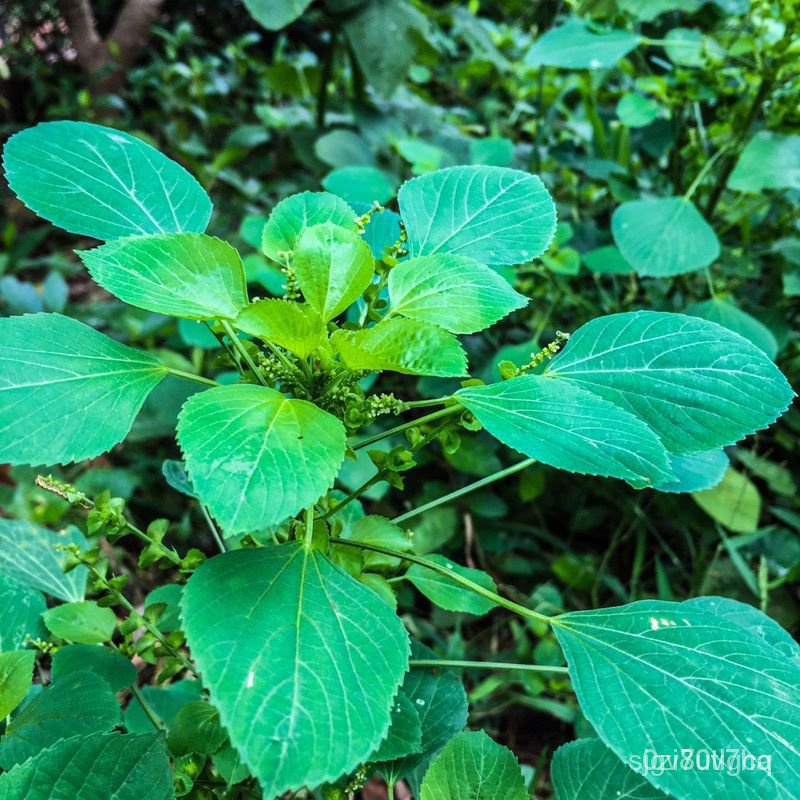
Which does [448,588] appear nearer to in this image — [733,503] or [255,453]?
[255,453]

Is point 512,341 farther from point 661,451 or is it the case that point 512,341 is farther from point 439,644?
point 661,451

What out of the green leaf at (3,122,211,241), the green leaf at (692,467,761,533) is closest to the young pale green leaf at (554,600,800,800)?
the green leaf at (3,122,211,241)

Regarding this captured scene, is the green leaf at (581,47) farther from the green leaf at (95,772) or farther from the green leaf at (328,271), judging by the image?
the green leaf at (95,772)

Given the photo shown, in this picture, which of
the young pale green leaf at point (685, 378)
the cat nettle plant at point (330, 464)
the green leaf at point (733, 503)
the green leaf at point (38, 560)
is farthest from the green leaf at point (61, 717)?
the green leaf at point (733, 503)

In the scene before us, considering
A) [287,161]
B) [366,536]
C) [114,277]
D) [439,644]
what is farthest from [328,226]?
[287,161]

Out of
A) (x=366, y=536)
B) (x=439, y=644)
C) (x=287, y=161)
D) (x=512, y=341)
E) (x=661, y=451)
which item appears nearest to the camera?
(x=661, y=451)
